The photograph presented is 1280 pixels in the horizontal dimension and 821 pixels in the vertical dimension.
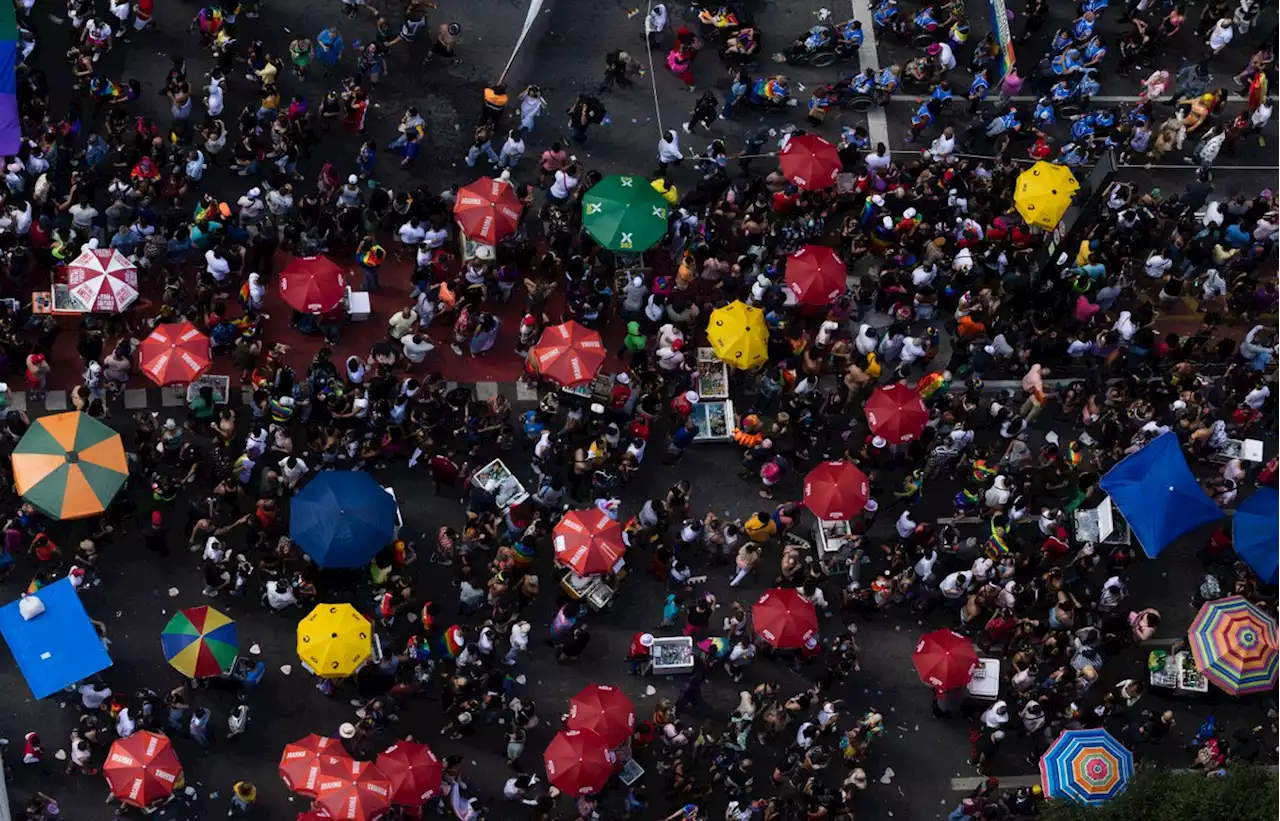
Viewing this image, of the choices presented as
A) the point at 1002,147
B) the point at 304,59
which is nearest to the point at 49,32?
the point at 304,59

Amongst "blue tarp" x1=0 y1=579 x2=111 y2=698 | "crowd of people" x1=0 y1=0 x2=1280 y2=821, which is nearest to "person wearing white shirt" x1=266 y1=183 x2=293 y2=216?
"crowd of people" x1=0 y1=0 x2=1280 y2=821

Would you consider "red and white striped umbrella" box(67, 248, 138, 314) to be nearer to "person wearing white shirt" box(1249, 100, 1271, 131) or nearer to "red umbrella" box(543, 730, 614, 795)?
"red umbrella" box(543, 730, 614, 795)

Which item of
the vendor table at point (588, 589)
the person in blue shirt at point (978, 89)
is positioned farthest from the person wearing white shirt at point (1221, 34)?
the vendor table at point (588, 589)

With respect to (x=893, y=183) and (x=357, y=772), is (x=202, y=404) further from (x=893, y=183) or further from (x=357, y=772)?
(x=893, y=183)

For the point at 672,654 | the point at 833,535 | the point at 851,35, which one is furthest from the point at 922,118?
the point at 672,654

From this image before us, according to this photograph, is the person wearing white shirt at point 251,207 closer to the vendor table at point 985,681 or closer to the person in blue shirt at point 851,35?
the person in blue shirt at point 851,35

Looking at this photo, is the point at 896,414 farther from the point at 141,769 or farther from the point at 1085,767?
the point at 141,769

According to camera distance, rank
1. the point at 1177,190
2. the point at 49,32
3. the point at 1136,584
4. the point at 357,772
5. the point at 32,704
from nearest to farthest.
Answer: the point at 357,772 < the point at 32,704 < the point at 1136,584 < the point at 49,32 < the point at 1177,190
